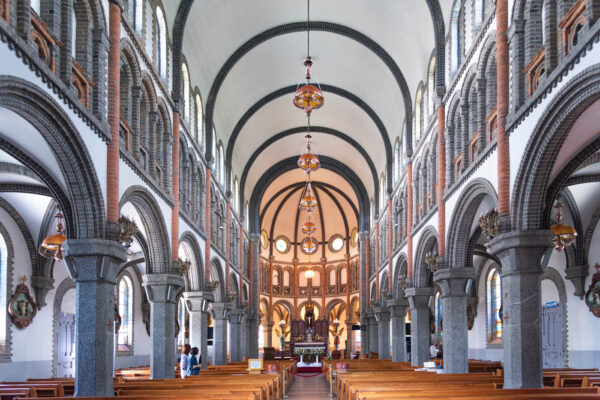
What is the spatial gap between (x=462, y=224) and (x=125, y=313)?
1836 cm

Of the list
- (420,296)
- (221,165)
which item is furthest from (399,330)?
(221,165)

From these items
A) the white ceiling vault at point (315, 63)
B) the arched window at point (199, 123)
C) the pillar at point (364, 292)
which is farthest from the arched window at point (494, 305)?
the arched window at point (199, 123)

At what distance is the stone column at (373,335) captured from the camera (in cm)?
4106

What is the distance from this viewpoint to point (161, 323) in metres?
18.8

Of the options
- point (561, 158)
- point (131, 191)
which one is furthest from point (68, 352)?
point (561, 158)

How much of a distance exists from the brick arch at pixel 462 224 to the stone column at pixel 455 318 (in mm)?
337

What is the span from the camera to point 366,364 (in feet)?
83.0

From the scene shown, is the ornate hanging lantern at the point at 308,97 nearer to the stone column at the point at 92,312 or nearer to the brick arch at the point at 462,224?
the brick arch at the point at 462,224

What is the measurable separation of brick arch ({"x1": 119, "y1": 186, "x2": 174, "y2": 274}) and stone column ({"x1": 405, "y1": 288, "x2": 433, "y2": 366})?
9.86 metres

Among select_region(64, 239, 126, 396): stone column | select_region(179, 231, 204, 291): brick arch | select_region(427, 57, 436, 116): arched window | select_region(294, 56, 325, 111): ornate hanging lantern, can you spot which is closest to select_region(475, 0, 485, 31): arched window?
select_region(427, 57, 436, 116): arched window

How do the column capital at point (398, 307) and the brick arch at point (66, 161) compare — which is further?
the column capital at point (398, 307)

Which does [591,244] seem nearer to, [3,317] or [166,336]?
[166,336]

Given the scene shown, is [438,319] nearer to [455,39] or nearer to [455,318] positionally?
[455,318]

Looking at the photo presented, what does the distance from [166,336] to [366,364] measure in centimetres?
968
